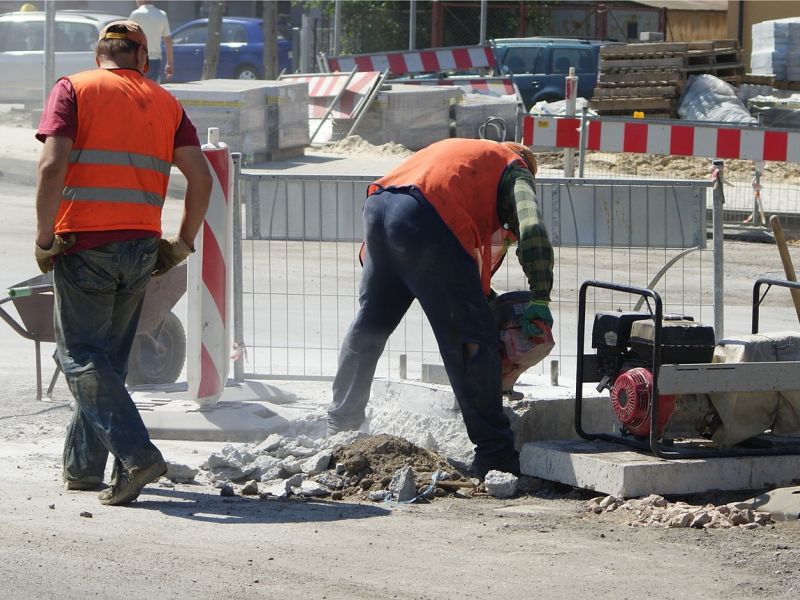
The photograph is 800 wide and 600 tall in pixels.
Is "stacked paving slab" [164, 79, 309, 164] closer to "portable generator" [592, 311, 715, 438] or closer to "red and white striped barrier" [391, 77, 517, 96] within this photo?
"red and white striped barrier" [391, 77, 517, 96]

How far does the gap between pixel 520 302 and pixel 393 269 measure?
0.62 m

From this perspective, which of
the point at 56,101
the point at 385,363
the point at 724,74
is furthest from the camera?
the point at 724,74

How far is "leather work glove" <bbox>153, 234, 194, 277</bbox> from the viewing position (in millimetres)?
5629

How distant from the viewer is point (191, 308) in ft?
23.0

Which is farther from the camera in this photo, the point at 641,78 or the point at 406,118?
the point at 406,118

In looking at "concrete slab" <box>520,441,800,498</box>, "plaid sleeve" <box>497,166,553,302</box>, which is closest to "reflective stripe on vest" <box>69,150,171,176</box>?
"plaid sleeve" <box>497,166,553,302</box>

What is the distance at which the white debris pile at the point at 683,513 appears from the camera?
17.3 feet

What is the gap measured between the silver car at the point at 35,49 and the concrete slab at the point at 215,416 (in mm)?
18536

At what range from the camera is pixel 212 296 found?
7.05m

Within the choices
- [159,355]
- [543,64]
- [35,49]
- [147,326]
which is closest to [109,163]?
[147,326]

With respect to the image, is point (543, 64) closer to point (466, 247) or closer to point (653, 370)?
point (466, 247)

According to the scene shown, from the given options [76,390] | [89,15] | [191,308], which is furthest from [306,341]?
[89,15]

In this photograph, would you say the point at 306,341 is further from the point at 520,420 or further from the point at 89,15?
the point at 89,15

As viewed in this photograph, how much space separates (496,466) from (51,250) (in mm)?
2183
